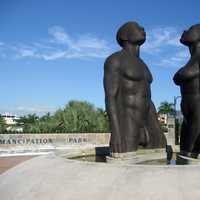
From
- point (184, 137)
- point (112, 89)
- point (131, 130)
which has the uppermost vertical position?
point (112, 89)

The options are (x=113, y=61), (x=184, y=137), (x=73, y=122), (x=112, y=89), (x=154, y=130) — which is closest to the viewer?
(x=112, y=89)

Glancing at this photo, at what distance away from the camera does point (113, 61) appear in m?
8.41

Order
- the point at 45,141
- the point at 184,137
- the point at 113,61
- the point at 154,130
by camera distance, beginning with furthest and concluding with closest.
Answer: the point at 45,141, the point at 154,130, the point at 184,137, the point at 113,61

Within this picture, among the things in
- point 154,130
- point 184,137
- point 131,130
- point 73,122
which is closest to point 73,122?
point 73,122

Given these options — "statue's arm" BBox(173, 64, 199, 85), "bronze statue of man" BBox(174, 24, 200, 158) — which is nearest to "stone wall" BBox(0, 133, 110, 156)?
"bronze statue of man" BBox(174, 24, 200, 158)

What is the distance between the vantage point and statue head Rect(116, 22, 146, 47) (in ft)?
29.8

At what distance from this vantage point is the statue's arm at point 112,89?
26.4ft

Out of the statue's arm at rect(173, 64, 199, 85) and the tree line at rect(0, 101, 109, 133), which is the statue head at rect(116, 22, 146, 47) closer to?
the statue's arm at rect(173, 64, 199, 85)

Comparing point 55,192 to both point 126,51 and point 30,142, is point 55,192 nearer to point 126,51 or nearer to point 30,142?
point 126,51

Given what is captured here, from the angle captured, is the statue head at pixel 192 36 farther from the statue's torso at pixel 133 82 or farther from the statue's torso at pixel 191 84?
the statue's torso at pixel 133 82

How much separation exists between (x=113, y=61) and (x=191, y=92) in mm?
1662

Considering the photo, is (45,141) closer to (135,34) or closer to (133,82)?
(135,34)

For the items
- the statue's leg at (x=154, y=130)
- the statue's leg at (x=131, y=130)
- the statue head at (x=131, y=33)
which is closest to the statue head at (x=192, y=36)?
the statue head at (x=131, y=33)

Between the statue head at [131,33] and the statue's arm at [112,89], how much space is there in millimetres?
867
